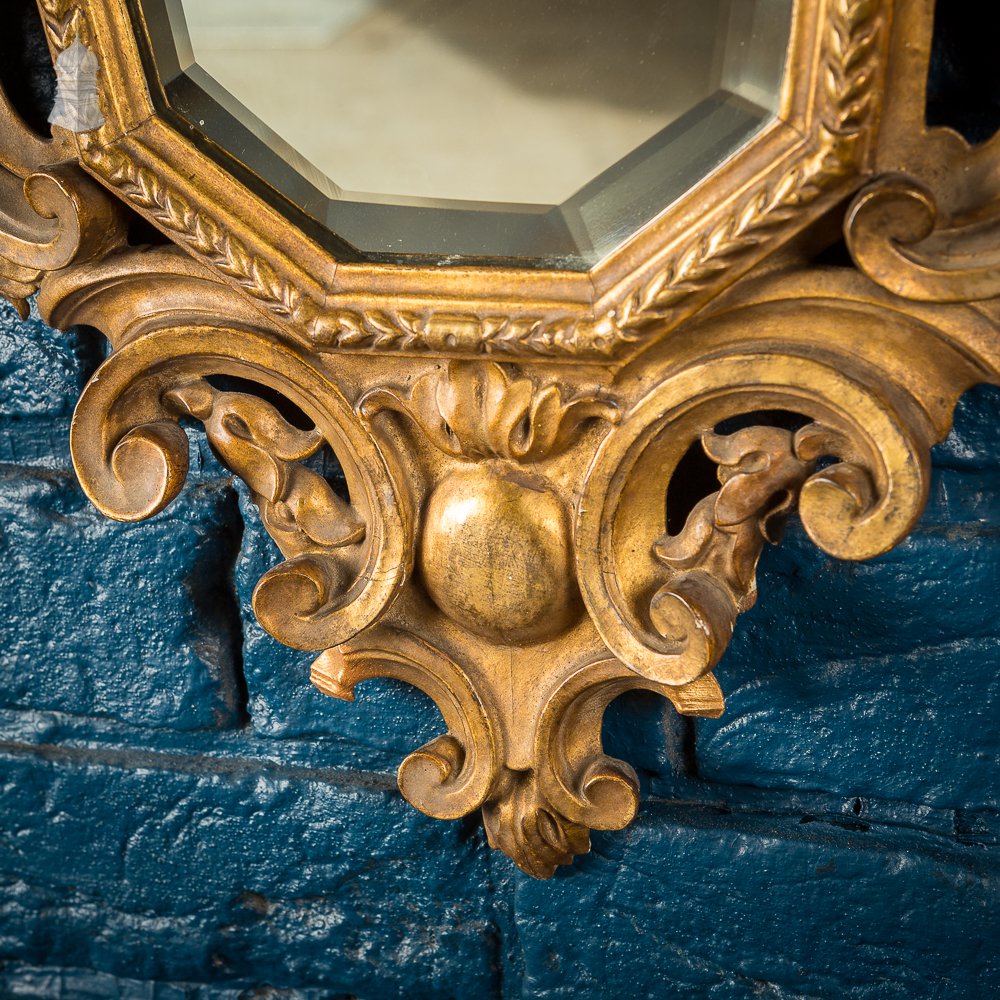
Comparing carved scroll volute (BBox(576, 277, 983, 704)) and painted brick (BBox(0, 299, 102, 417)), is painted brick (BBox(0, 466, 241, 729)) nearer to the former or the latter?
painted brick (BBox(0, 299, 102, 417))

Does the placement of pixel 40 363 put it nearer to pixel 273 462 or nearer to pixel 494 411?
pixel 273 462

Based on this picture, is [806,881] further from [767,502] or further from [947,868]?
[767,502]

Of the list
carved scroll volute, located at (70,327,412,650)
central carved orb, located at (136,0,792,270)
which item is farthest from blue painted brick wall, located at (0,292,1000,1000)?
central carved orb, located at (136,0,792,270)

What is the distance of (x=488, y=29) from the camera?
505 millimetres

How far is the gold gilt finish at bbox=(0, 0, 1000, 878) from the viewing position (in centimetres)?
47

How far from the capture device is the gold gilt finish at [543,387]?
1.55 ft

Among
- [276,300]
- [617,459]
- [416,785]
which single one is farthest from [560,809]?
[276,300]

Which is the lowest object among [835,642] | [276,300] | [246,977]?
[246,977]

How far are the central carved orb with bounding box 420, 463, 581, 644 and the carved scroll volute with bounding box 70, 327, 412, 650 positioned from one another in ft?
0.07

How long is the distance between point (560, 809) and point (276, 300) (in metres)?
0.32

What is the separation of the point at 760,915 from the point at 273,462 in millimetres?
392

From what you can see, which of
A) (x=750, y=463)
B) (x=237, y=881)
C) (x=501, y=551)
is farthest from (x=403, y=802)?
(x=750, y=463)

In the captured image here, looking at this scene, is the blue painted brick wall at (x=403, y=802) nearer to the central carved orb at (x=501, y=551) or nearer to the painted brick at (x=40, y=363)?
the painted brick at (x=40, y=363)

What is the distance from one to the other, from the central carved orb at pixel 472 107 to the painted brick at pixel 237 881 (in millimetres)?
392
